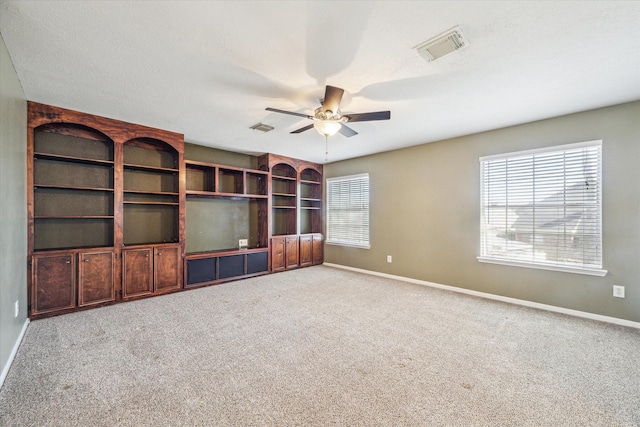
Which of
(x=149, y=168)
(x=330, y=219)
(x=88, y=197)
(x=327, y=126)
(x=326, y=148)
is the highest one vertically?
(x=326, y=148)

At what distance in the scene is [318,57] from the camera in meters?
2.11

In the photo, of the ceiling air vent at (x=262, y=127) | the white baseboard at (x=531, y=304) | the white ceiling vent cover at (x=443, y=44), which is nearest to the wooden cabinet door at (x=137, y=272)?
the ceiling air vent at (x=262, y=127)

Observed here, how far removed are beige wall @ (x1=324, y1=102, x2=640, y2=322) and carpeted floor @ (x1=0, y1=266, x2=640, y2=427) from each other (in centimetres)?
43

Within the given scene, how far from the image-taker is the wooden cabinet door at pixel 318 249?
6.29 m

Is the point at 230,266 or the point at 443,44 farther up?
the point at 443,44

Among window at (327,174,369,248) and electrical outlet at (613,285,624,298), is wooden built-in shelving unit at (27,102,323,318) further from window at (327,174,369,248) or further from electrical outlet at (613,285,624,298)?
electrical outlet at (613,285,624,298)

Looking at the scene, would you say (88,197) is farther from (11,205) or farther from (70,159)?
(11,205)

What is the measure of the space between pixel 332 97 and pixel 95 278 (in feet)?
12.1

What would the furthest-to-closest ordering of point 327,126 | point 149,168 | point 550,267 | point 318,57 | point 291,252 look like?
point 291,252 → point 149,168 → point 550,267 → point 327,126 → point 318,57

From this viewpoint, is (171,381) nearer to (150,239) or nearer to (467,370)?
(467,370)

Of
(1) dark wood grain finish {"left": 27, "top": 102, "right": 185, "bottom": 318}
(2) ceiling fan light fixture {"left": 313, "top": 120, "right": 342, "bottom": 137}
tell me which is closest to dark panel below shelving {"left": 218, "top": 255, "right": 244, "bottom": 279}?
(1) dark wood grain finish {"left": 27, "top": 102, "right": 185, "bottom": 318}

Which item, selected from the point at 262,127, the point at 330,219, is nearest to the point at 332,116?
the point at 262,127

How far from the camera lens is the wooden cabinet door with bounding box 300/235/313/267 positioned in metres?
6.02

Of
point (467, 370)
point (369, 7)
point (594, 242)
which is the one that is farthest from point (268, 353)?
point (594, 242)
